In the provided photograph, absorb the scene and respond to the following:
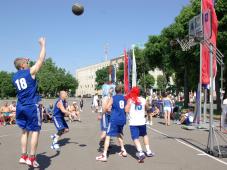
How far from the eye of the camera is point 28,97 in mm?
7359

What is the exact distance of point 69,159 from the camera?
30.6 ft

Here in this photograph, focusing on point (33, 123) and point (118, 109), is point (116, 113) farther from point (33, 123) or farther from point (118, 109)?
point (33, 123)

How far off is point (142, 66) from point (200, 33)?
66688mm

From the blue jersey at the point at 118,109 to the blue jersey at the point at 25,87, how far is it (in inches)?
98.7

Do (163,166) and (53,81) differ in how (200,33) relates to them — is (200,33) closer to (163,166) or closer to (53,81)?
(163,166)

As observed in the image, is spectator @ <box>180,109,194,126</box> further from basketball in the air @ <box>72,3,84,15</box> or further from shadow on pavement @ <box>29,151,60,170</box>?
shadow on pavement @ <box>29,151,60,170</box>

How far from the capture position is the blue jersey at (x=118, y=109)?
9.42m

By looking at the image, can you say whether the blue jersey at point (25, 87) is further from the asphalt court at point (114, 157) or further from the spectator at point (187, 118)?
the spectator at point (187, 118)

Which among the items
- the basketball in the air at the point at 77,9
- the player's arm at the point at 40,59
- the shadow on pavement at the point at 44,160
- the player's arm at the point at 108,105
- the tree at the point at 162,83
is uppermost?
the tree at the point at 162,83

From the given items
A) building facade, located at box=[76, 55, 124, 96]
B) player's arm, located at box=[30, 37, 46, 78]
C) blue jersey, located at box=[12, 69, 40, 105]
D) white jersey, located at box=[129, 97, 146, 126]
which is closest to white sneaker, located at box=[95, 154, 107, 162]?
white jersey, located at box=[129, 97, 146, 126]

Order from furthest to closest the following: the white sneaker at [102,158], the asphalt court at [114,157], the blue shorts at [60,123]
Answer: the blue shorts at [60,123] → the white sneaker at [102,158] → the asphalt court at [114,157]

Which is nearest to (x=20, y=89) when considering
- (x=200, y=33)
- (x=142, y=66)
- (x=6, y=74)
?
(x=200, y=33)

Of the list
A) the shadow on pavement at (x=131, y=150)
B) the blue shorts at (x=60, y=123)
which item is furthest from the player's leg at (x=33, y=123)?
the blue shorts at (x=60, y=123)

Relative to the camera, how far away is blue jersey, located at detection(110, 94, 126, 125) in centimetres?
942
